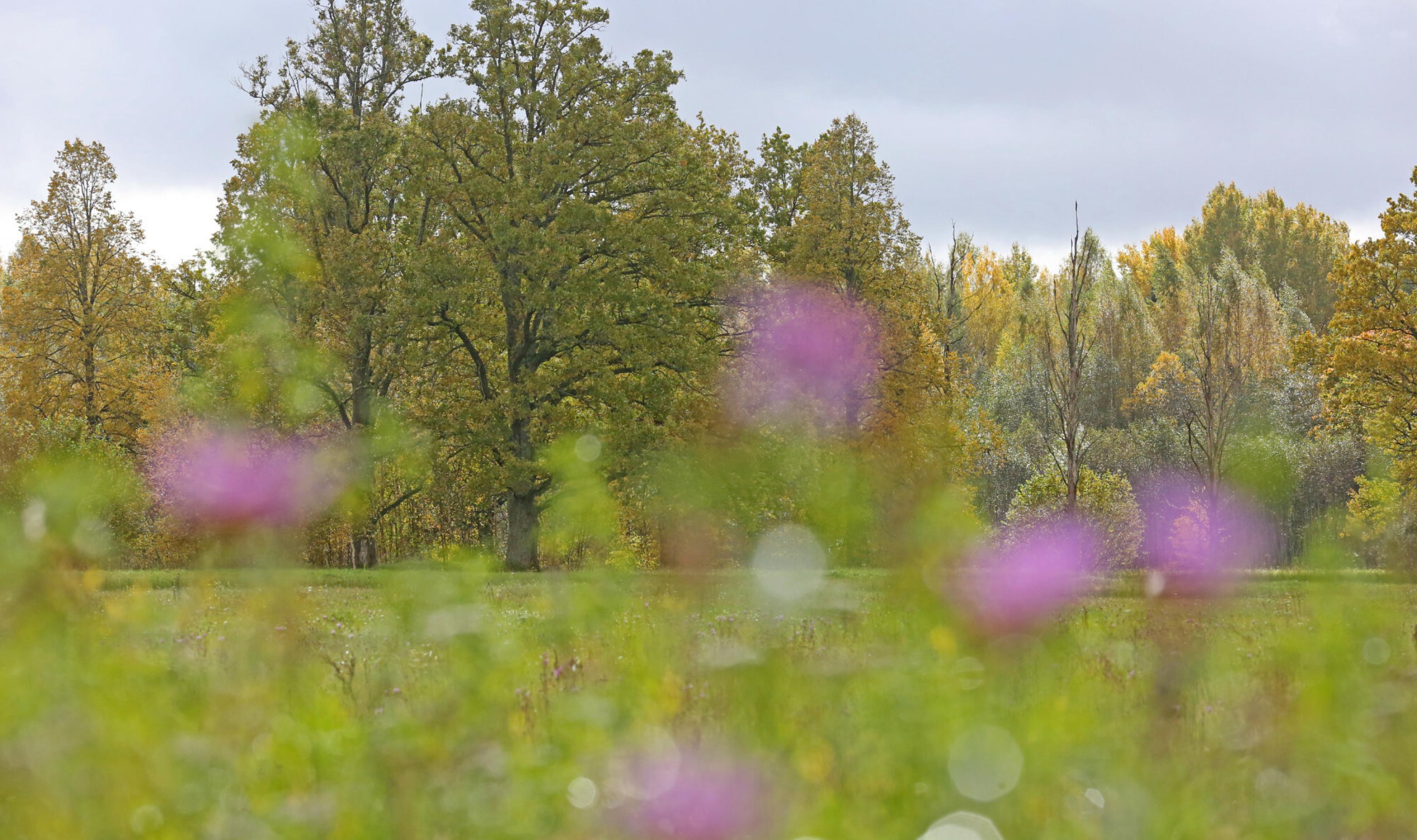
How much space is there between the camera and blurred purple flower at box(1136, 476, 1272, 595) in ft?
111

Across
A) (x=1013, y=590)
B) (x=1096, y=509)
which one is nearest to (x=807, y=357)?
(x=1096, y=509)

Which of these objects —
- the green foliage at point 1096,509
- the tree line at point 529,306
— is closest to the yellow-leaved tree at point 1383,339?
the tree line at point 529,306

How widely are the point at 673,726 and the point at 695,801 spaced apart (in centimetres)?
84

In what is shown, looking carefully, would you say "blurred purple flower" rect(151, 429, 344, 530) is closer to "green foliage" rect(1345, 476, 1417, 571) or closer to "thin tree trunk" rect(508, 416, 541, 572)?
"thin tree trunk" rect(508, 416, 541, 572)

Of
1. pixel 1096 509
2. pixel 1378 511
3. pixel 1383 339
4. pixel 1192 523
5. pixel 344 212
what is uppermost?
pixel 344 212

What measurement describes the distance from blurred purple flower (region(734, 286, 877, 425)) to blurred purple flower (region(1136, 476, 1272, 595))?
9.36 m

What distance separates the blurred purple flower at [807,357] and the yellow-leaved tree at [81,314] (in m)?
20.5

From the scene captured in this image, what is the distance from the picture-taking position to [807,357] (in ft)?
95.2

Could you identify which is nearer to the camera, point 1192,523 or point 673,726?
point 673,726

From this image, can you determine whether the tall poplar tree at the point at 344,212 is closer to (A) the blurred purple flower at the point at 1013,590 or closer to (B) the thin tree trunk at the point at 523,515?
(B) the thin tree trunk at the point at 523,515

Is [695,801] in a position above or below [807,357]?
below

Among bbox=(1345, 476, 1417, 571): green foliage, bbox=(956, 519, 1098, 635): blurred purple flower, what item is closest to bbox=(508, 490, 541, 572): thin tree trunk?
bbox=(1345, 476, 1417, 571): green foliage

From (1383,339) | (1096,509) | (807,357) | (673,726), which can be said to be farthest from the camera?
(1096,509)

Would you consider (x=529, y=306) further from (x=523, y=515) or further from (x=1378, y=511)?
(x=1378, y=511)
